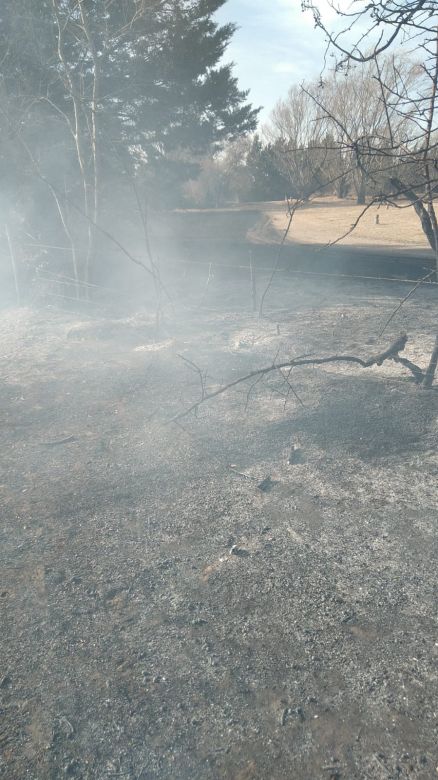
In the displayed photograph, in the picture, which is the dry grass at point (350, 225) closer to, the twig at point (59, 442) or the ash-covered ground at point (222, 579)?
the ash-covered ground at point (222, 579)

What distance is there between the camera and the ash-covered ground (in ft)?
10.6

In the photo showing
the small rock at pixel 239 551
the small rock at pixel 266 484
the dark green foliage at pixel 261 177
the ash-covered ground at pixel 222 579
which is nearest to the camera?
the ash-covered ground at pixel 222 579

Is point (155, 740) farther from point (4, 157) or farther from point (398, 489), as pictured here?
point (4, 157)

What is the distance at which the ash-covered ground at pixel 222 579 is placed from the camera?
3227 mm

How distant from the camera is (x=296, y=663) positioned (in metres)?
3.70

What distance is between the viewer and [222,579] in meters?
4.52

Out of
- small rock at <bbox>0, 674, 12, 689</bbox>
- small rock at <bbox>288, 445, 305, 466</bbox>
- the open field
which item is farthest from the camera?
the open field

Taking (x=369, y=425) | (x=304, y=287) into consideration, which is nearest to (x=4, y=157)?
(x=304, y=287)

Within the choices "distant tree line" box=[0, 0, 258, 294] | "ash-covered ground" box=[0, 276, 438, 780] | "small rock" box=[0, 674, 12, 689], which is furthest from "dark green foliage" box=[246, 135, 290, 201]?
"small rock" box=[0, 674, 12, 689]

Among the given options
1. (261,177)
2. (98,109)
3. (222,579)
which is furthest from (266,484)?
(261,177)

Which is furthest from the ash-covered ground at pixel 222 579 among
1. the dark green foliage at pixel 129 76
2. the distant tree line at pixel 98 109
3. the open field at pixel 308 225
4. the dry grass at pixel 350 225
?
the dry grass at pixel 350 225

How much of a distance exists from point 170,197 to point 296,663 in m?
27.2

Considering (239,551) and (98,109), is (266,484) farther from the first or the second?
(98,109)

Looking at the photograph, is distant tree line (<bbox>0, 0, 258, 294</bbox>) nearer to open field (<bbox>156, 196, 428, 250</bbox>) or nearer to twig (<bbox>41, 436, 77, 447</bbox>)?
open field (<bbox>156, 196, 428, 250</bbox>)
